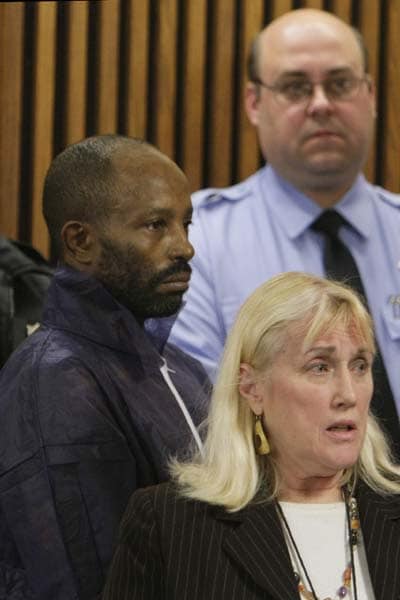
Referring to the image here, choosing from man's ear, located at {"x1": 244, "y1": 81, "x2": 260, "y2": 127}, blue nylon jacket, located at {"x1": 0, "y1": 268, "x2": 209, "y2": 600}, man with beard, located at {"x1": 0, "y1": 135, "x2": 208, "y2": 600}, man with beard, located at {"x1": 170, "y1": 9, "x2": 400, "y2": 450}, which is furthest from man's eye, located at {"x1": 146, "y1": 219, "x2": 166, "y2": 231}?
man's ear, located at {"x1": 244, "y1": 81, "x2": 260, "y2": 127}

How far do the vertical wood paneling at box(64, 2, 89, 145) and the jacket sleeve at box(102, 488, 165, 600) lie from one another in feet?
4.98

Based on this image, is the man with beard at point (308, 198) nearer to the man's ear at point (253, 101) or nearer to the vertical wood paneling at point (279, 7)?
the man's ear at point (253, 101)

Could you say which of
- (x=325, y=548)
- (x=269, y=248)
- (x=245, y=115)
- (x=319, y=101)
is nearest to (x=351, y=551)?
(x=325, y=548)

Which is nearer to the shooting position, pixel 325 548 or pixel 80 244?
pixel 325 548

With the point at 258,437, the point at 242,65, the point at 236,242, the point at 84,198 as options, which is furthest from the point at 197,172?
the point at 258,437

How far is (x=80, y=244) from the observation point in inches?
73.4

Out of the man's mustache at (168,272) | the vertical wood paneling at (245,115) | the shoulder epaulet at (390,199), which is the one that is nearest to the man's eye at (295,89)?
the shoulder epaulet at (390,199)

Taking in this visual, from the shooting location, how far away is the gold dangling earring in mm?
1702

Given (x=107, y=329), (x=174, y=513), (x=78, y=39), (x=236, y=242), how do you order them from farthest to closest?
(x=78, y=39) < (x=236, y=242) < (x=107, y=329) < (x=174, y=513)

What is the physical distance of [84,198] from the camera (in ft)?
6.14

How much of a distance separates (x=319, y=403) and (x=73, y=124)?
4.96ft

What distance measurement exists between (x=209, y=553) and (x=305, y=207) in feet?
3.77

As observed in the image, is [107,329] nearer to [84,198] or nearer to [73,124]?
[84,198]

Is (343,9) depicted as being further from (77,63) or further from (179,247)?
(179,247)
